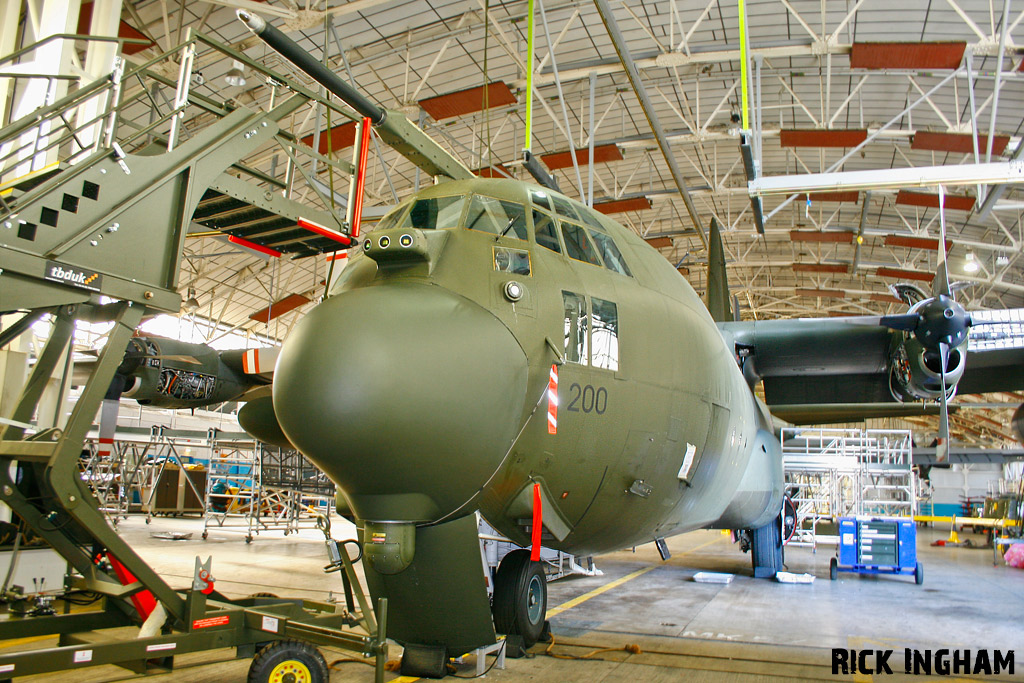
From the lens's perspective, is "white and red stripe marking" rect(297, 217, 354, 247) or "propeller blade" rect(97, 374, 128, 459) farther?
"propeller blade" rect(97, 374, 128, 459)

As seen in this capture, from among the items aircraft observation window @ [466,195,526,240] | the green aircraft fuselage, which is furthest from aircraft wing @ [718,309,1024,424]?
aircraft observation window @ [466,195,526,240]

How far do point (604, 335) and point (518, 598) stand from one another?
2.09m

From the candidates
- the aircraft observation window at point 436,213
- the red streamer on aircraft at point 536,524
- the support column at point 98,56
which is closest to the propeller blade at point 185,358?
the support column at point 98,56

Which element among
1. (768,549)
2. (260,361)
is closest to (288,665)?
(260,361)

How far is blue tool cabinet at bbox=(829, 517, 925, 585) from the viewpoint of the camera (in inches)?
551

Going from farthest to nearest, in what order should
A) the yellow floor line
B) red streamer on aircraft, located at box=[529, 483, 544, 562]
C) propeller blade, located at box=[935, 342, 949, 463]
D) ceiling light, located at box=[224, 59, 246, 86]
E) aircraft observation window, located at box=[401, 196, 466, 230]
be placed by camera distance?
ceiling light, located at box=[224, 59, 246, 86]
the yellow floor line
propeller blade, located at box=[935, 342, 949, 463]
aircraft observation window, located at box=[401, 196, 466, 230]
red streamer on aircraft, located at box=[529, 483, 544, 562]

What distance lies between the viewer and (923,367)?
347 inches

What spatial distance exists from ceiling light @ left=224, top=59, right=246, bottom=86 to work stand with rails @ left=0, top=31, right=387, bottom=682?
33.6 ft

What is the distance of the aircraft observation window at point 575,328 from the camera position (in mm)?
4527

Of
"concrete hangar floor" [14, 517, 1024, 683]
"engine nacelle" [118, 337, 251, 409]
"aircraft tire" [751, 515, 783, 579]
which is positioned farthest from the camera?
"aircraft tire" [751, 515, 783, 579]

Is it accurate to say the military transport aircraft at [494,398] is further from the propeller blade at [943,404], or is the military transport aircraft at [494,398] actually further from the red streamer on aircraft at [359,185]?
the propeller blade at [943,404]

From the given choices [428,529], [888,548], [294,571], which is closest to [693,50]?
[888,548]

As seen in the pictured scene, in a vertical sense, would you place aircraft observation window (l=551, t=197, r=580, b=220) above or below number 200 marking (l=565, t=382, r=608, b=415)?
above

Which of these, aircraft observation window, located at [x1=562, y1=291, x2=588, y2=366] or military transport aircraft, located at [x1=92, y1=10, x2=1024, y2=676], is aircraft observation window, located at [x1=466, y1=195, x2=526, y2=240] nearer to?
military transport aircraft, located at [x1=92, y1=10, x2=1024, y2=676]
